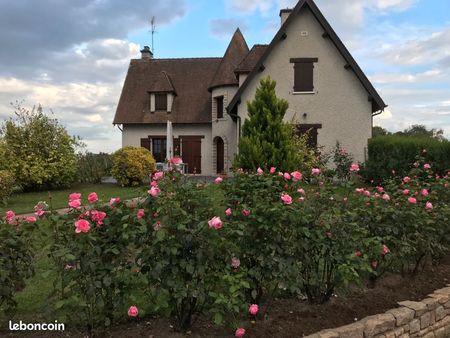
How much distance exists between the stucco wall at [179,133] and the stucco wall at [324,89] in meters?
5.41

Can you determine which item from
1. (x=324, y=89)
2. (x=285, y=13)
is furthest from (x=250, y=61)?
(x=324, y=89)

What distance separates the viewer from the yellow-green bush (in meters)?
16.6

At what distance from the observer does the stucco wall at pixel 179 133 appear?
2297cm

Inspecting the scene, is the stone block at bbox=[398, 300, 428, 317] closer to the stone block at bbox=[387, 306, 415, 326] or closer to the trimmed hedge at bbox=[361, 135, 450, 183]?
the stone block at bbox=[387, 306, 415, 326]

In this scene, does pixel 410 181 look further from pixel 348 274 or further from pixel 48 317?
pixel 48 317

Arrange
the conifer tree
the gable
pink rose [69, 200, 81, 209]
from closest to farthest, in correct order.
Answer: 1. pink rose [69, 200, 81, 209]
2. the conifer tree
3. the gable

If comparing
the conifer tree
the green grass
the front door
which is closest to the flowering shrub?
the green grass

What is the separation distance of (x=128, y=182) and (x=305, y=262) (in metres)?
14.1

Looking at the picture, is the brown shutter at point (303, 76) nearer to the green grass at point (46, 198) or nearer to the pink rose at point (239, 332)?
the green grass at point (46, 198)

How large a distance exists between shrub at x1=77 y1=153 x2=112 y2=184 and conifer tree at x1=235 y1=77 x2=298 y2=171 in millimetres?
7928

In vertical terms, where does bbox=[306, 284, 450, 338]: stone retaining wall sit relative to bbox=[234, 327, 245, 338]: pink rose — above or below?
below

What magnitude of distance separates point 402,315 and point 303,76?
1543 cm

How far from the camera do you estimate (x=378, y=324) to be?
3.59 m

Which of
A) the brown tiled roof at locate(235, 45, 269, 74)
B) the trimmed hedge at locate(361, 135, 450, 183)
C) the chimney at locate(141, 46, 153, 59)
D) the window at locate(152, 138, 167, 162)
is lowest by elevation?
the trimmed hedge at locate(361, 135, 450, 183)
